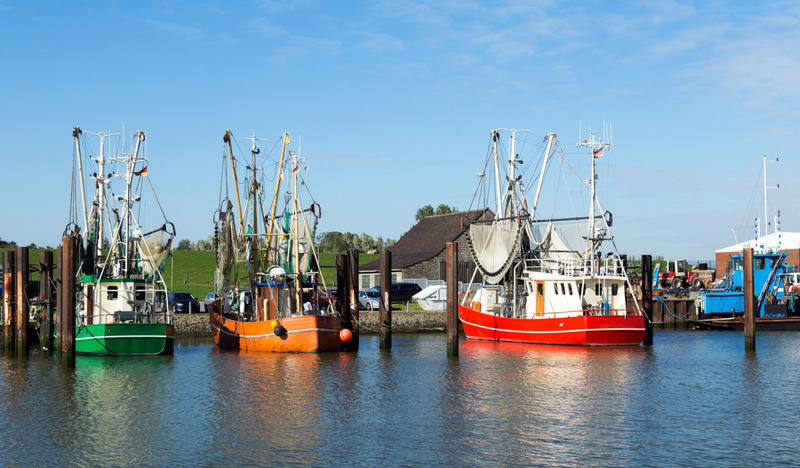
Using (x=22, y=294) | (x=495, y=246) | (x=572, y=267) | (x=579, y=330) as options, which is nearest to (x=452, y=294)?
(x=579, y=330)

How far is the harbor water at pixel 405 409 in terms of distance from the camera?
19.2 m

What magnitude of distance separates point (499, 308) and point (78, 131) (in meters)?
22.0

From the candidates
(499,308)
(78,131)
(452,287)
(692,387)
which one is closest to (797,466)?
(692,387)

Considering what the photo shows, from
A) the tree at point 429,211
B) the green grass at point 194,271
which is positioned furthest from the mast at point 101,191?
the tree at point 429,211

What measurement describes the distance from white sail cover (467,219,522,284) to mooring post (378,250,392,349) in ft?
26.1

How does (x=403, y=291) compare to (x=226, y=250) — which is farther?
(x=403, y=291)

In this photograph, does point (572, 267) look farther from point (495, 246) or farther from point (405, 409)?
point (405, 409)

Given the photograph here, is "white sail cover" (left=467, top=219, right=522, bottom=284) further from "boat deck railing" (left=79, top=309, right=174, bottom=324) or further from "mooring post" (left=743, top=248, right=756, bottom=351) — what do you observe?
"boat deck railing" (left=79, top=309, right=174, bottom=324)

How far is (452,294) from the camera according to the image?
34031 millimetres

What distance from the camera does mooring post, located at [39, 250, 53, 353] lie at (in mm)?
36531

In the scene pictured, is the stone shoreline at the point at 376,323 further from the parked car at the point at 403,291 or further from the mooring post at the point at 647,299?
the mooring post at the point at 647,299

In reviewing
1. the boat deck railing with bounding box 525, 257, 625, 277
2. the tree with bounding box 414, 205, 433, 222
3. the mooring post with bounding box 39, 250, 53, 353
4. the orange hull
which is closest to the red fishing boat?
the boat deck railing with bounding box 525, 257, 625, 277

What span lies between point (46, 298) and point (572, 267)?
75.8ft

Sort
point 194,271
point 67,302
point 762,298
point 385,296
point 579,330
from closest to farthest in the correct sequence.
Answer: point 67,302
point 385,296
point 579,330
point 762,298
point 194,271
